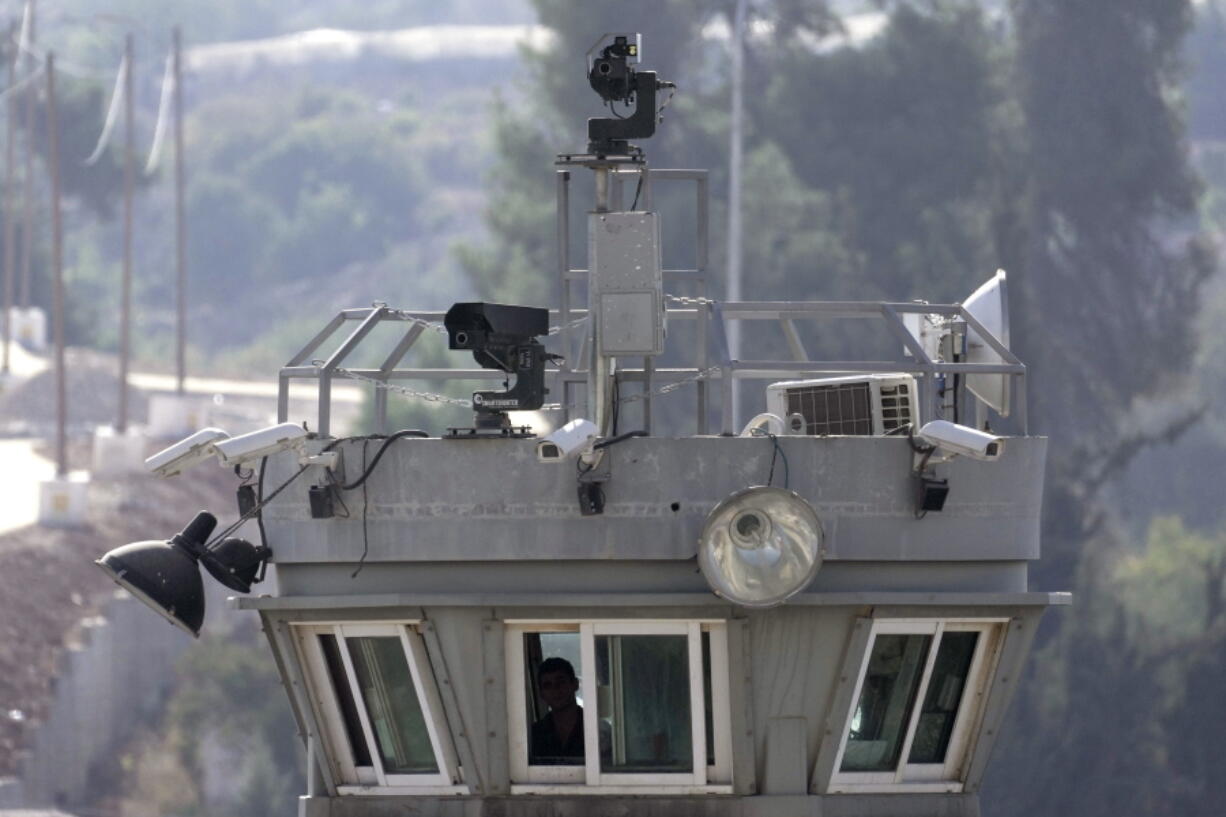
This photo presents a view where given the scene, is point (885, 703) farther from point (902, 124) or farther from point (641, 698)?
point (902, 124)

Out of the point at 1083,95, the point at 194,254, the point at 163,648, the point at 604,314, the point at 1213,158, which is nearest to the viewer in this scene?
the point at 604,314

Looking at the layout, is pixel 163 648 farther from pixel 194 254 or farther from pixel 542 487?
pixel 194 254

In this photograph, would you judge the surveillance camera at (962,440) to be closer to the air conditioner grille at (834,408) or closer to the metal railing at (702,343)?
the metal railing at (702,343)

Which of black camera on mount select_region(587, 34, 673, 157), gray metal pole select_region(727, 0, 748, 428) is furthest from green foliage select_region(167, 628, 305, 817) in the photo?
black camera on mount select_region(587, 34, 673, 157)

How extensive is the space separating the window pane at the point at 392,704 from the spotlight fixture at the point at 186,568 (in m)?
0.72

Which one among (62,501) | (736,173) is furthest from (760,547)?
(736,173)

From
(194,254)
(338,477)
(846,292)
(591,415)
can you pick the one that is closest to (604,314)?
(591,415)

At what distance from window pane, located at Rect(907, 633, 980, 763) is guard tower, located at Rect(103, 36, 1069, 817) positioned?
2 centimetres

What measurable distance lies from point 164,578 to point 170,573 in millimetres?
50

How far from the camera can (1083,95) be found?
59.1m

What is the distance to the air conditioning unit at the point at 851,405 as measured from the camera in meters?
15.3

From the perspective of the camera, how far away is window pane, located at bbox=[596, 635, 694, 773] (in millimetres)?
14398

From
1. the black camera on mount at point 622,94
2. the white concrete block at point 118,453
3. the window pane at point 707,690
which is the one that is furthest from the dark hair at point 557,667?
the white concrete block at point 118,453

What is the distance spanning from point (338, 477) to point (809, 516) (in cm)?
268
